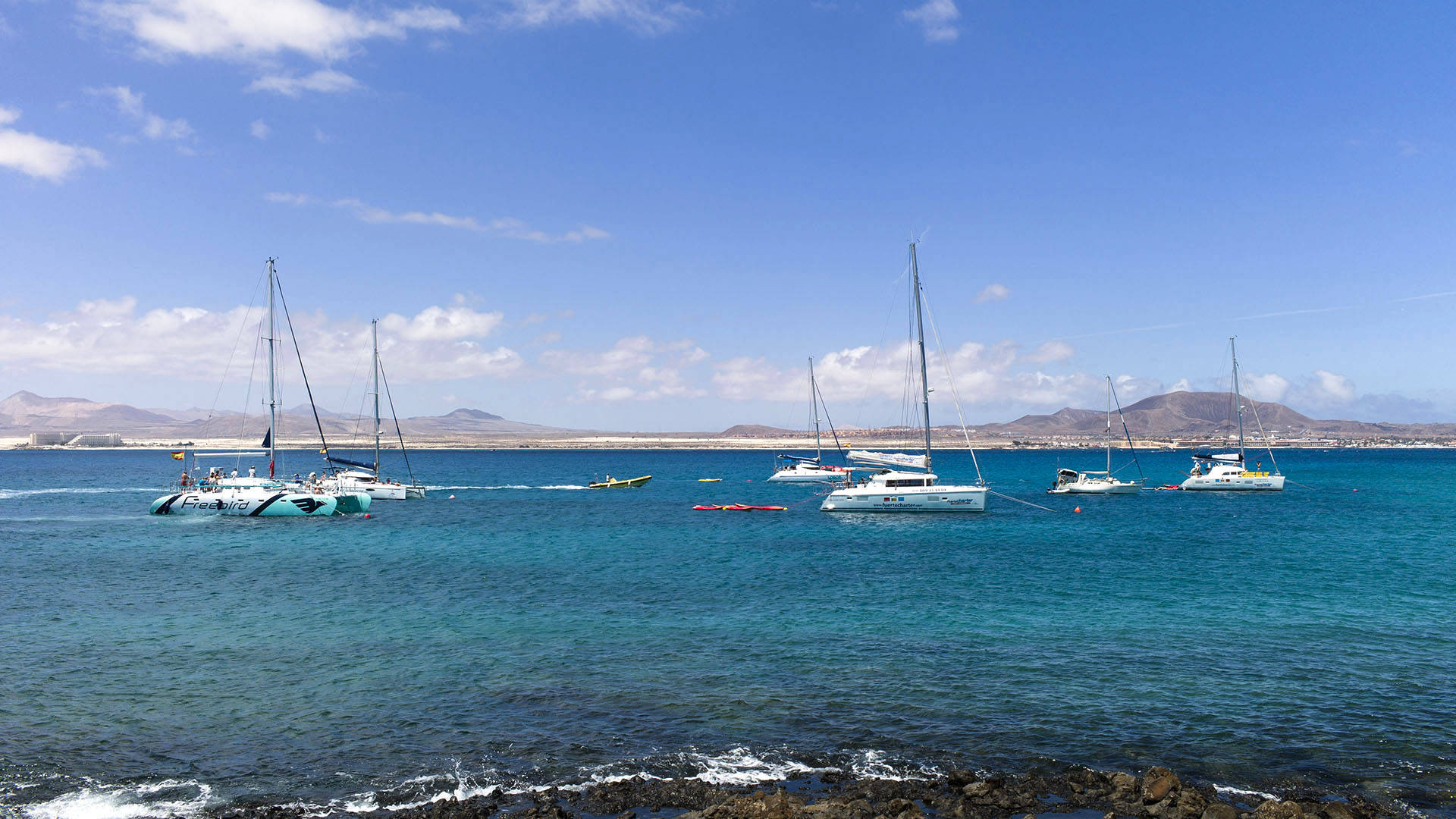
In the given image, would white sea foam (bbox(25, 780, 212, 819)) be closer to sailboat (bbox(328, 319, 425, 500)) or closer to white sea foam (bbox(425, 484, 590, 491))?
sailboat (bbox(328, 319, 425, 500))

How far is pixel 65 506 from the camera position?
75.6 m

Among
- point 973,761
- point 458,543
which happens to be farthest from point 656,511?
point 973,761

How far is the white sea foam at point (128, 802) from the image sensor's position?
47.0 ft

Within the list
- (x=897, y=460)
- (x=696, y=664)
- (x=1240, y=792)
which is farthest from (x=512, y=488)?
(x=1240, y=792)

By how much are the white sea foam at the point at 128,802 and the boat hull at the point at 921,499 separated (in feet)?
171

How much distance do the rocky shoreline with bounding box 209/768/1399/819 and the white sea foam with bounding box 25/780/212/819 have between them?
0.84 meters

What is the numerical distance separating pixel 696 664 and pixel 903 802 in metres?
9.82

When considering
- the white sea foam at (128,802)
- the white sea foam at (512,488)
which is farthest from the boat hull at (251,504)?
the white sea foam at (128,802)

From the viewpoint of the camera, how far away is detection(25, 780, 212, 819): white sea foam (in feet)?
47.0

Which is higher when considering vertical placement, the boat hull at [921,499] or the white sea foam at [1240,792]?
the boat hull at [921,499]

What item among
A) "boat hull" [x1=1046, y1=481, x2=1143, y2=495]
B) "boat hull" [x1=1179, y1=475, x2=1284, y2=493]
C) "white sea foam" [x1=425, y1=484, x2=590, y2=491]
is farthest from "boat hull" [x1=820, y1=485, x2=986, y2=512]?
"white sea foam" [x1=425, y1=484, x2=590, y2=491]

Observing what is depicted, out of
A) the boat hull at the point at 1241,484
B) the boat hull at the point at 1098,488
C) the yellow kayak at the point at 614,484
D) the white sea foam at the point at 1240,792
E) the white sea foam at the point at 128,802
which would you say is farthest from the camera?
the yellow kayak at the point at 614,484

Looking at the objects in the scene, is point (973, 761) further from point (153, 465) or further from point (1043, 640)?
point (153, 465)

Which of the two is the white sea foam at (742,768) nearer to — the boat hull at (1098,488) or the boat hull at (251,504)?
the boat hull at (251,504)
